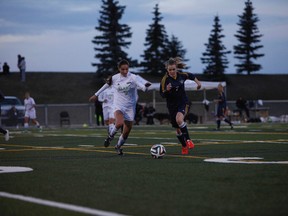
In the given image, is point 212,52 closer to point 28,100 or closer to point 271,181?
point 28,100

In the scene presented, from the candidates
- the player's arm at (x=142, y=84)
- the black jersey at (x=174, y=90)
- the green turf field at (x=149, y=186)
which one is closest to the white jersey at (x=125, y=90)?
the player's arm at (x=142, y=84)

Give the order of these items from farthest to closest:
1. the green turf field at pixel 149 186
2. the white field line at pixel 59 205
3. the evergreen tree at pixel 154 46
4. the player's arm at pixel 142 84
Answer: the evergreen tree at pixel 154 46 → the player's arm at pixel 142 84 → the green turf field at pixel 149 186 → the white field line at pixel 59 205

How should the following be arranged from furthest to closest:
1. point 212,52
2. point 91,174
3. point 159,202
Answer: point 212,52 < point 91,174 < point 159,202

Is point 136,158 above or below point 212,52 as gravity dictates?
below

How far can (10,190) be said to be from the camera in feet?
27.9

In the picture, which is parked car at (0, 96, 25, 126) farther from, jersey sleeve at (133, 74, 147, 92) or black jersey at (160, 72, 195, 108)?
black jersey at (160, 72, 195, 108)

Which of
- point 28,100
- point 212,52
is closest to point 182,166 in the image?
point 28,100

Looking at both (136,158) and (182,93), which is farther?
(182,93)

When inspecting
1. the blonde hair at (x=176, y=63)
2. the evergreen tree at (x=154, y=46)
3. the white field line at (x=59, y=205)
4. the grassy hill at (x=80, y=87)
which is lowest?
the white field line at (x=59, y=205)

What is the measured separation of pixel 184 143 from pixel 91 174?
15.2 feet

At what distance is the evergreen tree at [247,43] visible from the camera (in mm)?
109688

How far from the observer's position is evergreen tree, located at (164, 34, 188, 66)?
333 ft

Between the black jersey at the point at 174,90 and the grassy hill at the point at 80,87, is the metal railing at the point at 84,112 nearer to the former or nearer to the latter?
the grassy hill at the point at 80,87

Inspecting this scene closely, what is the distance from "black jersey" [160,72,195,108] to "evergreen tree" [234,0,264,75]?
96144 mm
